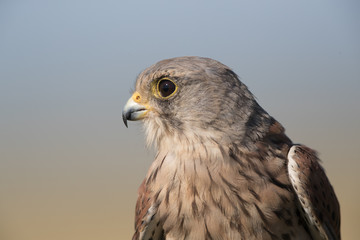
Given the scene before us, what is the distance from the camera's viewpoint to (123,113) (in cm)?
288

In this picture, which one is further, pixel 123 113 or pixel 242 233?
pixel 123 113

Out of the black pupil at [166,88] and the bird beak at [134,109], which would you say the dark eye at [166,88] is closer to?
the black pupil at [166,88]

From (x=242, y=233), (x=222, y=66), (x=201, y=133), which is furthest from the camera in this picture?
(x=222, y=66)

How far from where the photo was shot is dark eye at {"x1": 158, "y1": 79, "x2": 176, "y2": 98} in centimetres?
268

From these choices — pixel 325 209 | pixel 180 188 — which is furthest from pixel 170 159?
pixel 325 209

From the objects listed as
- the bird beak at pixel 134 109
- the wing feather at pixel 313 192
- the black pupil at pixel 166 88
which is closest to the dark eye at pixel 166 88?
the black pupil at pixel 166 88

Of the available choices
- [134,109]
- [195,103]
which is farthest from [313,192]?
[134,109]

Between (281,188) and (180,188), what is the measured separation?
69 cm

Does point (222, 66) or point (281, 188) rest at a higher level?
point (222, 66)

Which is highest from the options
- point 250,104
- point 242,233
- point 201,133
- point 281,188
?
point 250,104

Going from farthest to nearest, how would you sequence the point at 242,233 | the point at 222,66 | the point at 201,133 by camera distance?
the point at 222,66
the point at 201,133
the point at 242,233

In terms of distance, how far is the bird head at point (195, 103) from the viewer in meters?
2.55

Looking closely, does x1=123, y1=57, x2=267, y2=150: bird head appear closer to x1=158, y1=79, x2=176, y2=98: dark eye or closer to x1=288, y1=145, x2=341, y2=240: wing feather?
x1=158, y1=79, x2=176, y2=98: dark eye

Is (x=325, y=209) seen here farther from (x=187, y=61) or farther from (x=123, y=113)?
(x=123, y=113)
